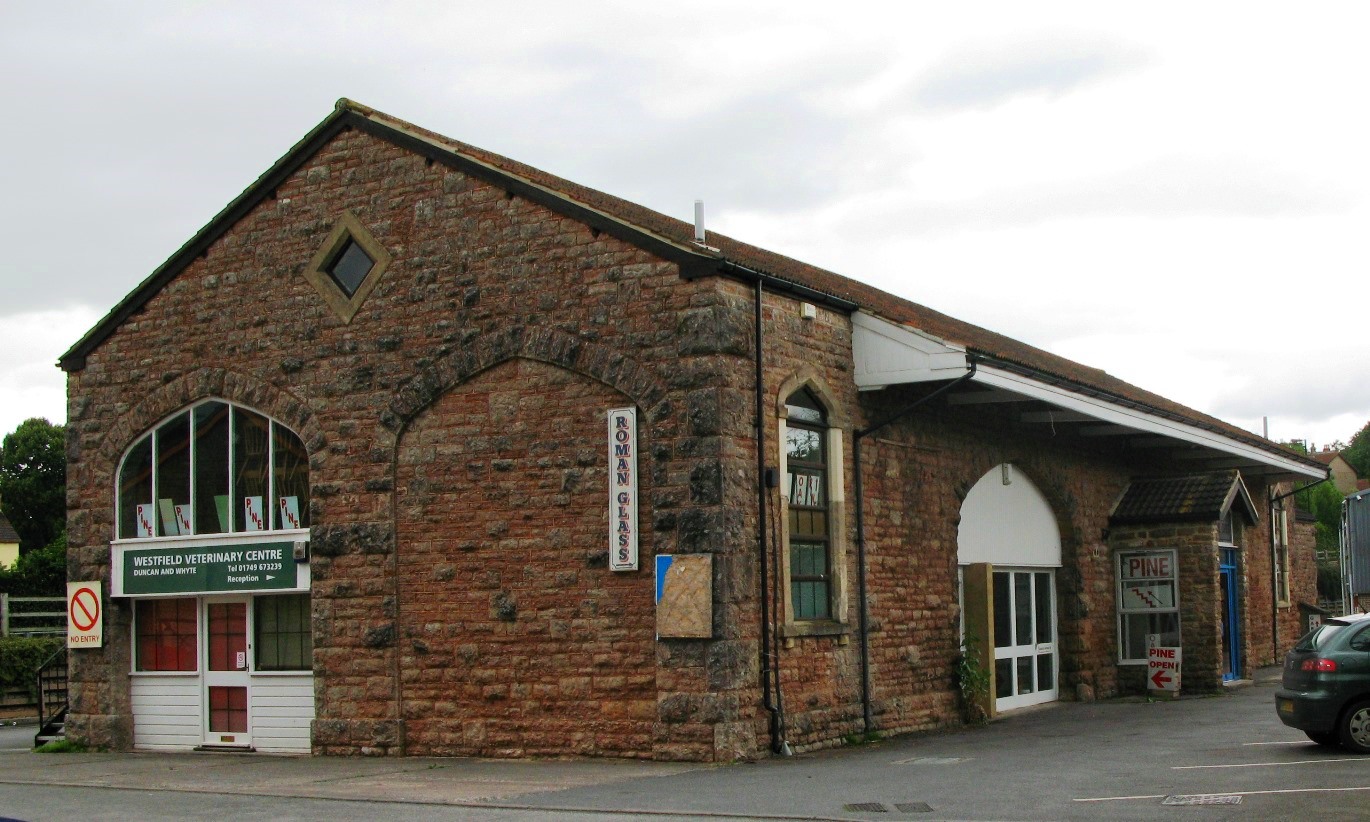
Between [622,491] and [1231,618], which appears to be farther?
[1231,618]

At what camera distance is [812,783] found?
1304 cm

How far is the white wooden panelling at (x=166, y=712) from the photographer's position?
1866 cm

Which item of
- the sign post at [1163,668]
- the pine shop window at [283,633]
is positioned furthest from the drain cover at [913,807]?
the sign post at [1163,668]

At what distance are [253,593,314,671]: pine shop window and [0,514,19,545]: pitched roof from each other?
4633 centimetres

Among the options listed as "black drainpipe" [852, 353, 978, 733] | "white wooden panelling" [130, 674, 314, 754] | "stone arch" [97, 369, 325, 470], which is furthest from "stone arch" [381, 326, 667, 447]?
"white wooden panelling" [130, 674, 314, 754]

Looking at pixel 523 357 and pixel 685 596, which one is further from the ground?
Result: pixel 523 357

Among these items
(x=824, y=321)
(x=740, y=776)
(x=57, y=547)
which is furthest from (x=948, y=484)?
(x=57, y=547)

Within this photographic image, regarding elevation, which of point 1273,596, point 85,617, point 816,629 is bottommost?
point 1273,596

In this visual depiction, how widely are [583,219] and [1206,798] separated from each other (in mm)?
8295

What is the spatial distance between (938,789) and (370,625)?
23.3 ft

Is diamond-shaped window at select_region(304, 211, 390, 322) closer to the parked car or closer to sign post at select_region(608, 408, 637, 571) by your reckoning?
sign post at select_region(608, 408, 637, 571)

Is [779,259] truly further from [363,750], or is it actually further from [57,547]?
[57,547]

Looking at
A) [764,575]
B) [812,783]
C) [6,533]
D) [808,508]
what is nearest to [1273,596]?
[808,508]

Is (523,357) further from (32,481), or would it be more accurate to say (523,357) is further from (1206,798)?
(32,481)
